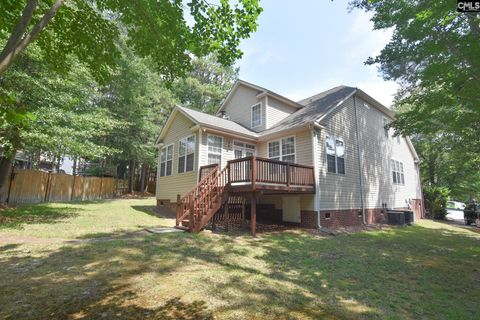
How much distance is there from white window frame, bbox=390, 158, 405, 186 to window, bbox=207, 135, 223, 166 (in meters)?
12.9

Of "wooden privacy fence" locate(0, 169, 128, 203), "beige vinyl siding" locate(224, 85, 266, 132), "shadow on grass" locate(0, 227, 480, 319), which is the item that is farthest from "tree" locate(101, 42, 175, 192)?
"shadow on grass" locate(0, 227, 480, 319)

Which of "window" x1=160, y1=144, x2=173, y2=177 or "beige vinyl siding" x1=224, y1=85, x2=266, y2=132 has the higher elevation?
"beige vinyl siding" x1=224, y1=85, x2=266, y2=132

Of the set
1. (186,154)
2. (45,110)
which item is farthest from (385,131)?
(45,110)

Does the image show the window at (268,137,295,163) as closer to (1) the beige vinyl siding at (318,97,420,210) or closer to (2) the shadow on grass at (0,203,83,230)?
(1) the beige vinyl siding at (318,97,420,210)

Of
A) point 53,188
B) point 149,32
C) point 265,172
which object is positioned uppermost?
point 149,32

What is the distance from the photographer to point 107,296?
4.11 m

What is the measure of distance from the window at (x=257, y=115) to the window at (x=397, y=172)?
10783 mm

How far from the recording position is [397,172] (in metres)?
Answer: 19.5

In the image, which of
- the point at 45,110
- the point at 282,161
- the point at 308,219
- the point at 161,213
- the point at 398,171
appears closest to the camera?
the point at 45,110

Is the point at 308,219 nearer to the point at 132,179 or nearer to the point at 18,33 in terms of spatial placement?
the point at 18,33

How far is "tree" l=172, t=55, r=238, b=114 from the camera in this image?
31758 mm

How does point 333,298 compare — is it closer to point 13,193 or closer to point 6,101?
point 6,101

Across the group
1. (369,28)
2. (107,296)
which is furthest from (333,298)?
(369,28)

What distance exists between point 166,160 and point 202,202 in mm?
7593
